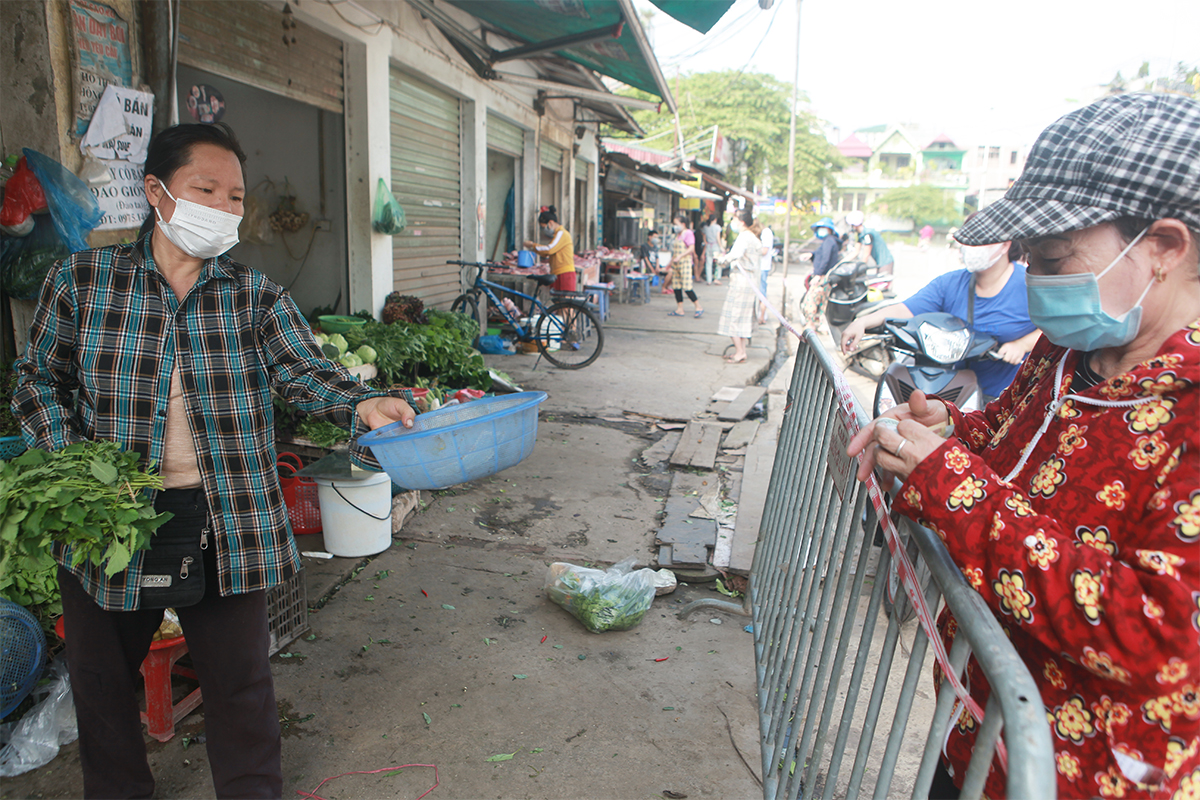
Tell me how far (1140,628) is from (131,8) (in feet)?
15.1

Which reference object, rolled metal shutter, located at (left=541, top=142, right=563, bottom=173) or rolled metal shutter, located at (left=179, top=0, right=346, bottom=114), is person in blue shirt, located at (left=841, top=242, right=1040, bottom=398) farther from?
rolled metal shutter, located at (left=541, top=142, right=563, bottom=173)

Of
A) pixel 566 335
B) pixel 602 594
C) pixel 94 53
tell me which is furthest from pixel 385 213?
pixel 602 594

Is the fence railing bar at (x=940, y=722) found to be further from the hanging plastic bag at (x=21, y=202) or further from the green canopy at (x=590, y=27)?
the green canopy at (x=590, y=27)

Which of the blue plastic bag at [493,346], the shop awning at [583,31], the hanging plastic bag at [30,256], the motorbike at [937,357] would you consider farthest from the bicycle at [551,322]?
the hanging plastic bag at [30,256]

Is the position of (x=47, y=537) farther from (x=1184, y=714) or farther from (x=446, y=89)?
(x=446, y=89)

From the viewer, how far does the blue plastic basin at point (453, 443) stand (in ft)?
8.26

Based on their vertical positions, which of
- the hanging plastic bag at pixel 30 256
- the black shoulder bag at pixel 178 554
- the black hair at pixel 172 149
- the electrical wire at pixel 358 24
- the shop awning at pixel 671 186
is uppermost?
the shop awning at pixel 671 186

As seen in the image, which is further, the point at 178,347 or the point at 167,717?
the point at 167,717

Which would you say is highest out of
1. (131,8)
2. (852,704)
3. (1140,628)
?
(131,8)

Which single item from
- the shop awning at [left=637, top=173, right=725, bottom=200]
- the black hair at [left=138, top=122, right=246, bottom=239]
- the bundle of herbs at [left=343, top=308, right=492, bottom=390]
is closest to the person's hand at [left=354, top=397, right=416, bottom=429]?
the black hair at [left=138, top=122, right=246, bottom=239]

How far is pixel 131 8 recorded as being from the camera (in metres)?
3.67

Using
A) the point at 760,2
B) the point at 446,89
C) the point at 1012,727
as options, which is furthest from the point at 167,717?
the point at 446,89

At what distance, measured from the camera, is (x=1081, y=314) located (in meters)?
1.28

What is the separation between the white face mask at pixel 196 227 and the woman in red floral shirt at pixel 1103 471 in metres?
1.86
